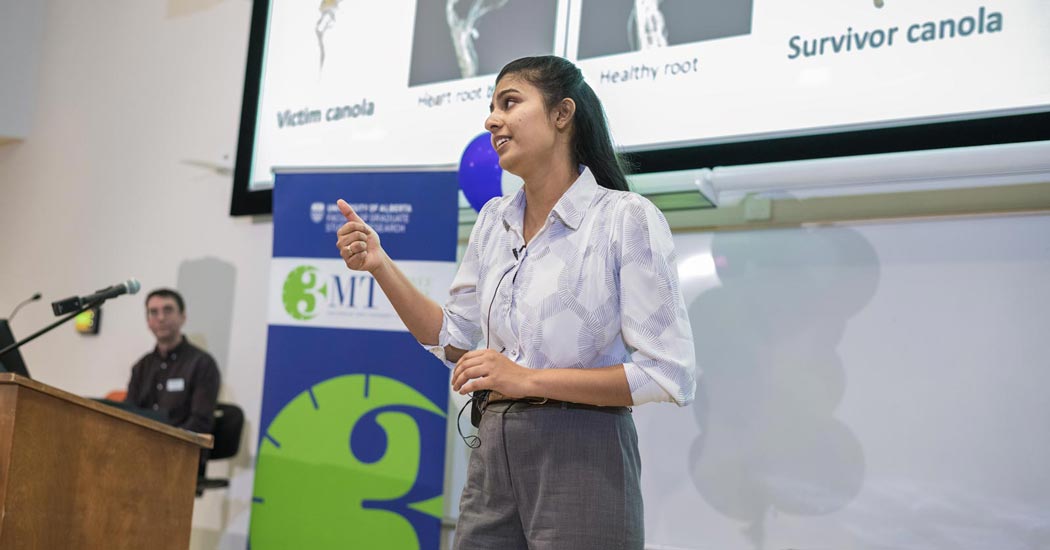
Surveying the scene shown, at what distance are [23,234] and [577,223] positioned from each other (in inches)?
214

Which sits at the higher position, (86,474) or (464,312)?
(464,312)

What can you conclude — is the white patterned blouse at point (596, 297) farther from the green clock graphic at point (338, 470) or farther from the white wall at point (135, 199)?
the white wall at point (135, 199)

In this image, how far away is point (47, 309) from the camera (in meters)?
5.71

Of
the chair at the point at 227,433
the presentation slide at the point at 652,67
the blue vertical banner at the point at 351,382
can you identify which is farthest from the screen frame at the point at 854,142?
the chair at the point at 227,433

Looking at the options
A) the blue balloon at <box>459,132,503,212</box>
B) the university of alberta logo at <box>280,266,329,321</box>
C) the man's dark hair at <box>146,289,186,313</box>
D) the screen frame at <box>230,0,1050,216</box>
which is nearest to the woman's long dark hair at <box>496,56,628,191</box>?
the screen frame at <box>230,0,1050,216</box>

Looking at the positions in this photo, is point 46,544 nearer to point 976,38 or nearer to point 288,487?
point 288,487

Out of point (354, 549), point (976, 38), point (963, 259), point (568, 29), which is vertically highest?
point (568, 29)

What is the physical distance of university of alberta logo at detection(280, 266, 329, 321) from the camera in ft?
11.3

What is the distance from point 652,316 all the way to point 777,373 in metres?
1.65

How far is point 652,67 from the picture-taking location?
3.40 meters

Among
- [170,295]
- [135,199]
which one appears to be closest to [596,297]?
[170,295]

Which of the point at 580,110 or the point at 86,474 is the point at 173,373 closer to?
the point at 86,474

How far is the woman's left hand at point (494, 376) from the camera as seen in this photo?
151cm

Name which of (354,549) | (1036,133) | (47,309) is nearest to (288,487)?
(354,549)
